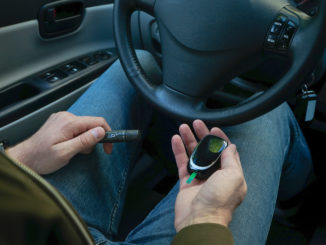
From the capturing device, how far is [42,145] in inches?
25.7

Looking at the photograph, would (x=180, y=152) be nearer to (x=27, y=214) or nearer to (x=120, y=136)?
(x=120, y=136)

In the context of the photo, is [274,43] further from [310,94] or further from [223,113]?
[310,94]

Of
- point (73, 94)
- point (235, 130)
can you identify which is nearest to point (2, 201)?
point (235, 130)

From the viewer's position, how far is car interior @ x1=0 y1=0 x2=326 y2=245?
65 centimetres

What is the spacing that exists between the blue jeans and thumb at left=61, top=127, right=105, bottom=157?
0.19 feet

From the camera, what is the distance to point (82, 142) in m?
0.65

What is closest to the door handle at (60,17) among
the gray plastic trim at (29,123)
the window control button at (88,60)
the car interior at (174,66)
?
the car interior at (174,66)

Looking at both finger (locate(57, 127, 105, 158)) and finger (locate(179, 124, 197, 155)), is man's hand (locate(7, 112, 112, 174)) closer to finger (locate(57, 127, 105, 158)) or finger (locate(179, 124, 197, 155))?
finger (locate(57, 127, 105, 158))

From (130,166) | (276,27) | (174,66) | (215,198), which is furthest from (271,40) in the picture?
(130,166)

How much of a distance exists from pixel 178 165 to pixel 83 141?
205 millimetres

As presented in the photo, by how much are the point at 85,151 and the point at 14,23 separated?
500mm

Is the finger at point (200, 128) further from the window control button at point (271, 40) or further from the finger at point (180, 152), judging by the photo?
the window control button at point (271, 40)

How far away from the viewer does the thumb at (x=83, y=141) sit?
25.4 inches

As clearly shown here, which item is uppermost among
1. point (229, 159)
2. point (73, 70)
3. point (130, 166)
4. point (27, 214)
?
point (27, 214)
